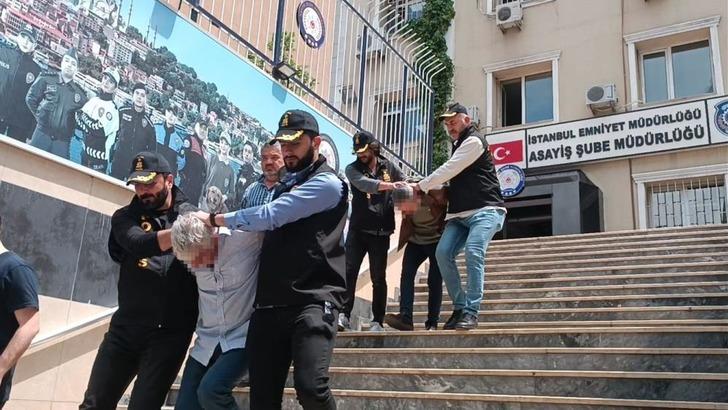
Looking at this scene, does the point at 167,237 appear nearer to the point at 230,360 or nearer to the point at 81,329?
the point at 230,360

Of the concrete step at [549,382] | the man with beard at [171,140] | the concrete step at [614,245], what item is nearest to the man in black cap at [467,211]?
the concrete step at [549,382]

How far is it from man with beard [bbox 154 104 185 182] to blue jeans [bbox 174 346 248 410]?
305cm

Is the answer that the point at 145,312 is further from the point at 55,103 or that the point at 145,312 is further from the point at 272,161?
the point at 55,103

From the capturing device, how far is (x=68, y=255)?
4.95m

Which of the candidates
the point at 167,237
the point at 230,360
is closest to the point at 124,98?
the point at 167,237

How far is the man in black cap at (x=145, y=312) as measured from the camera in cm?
319

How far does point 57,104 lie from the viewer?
496 cm

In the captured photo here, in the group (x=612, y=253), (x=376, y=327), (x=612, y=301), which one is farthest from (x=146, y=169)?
(x=612, y=253)

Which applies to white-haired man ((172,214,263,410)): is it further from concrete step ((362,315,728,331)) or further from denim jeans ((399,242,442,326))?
concrete step ((362,315,728,331))

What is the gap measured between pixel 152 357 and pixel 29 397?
1.91m

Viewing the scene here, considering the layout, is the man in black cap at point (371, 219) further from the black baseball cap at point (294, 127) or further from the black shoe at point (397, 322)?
the black baseball cap at point (294, 127)

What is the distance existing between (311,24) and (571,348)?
5.49m

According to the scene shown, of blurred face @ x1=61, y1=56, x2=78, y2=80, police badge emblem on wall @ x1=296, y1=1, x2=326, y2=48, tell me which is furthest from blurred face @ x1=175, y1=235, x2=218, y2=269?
police badge emblem on wall @ x1=296, y1=1, x2=326, y2=48

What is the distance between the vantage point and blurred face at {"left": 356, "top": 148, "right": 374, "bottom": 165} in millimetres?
5559
